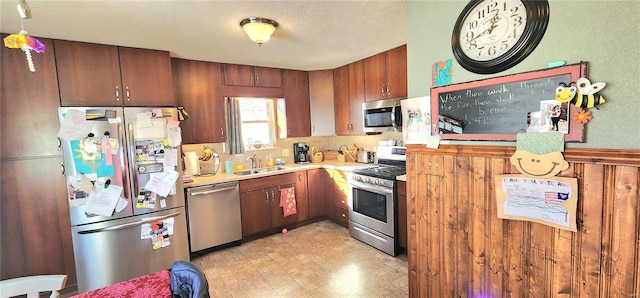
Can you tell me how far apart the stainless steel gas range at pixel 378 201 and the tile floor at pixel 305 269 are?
0.14 m

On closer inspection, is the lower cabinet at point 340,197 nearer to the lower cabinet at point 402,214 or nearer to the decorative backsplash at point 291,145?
the decorative backsplash at point 291,145

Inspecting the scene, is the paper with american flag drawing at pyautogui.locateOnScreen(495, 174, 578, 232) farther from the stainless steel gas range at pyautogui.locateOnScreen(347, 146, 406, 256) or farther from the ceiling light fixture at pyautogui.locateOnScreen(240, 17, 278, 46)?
the ceiling light fixture at pyautogui.locateOnScreen(240, 17, 278, 46)

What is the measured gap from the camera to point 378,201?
10.0ft

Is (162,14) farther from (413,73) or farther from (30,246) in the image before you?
(30,246)

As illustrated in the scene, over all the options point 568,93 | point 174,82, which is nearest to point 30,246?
point 174,82

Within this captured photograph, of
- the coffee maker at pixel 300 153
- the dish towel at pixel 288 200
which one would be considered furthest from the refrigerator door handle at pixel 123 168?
the coffee maker at pixel 300 153

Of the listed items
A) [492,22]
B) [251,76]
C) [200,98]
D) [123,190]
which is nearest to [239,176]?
[200,98]

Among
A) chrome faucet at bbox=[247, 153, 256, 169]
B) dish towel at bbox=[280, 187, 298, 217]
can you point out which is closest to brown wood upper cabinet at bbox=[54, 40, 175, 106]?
chrome faucet at bbox=[247, 153, 256, 169]

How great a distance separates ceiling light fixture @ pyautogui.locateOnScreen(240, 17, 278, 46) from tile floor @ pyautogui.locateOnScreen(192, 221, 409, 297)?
2.22m

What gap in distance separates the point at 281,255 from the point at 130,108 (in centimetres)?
221

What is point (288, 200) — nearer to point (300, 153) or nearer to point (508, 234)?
point (300, 153)

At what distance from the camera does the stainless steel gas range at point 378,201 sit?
2.89 metres

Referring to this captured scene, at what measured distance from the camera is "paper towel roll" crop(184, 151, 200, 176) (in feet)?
10.8

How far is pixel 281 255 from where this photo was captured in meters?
3.08
